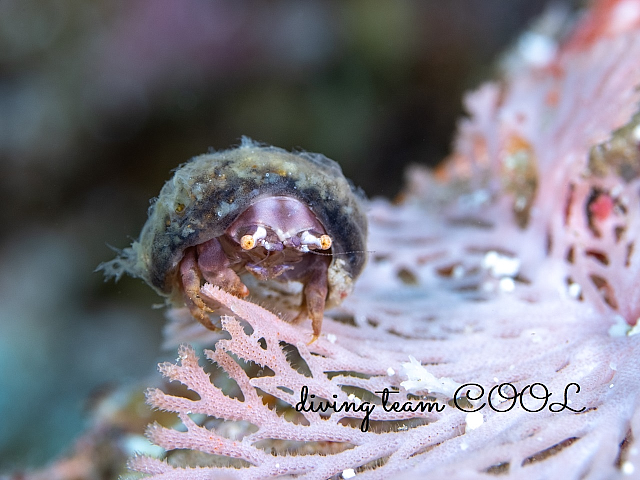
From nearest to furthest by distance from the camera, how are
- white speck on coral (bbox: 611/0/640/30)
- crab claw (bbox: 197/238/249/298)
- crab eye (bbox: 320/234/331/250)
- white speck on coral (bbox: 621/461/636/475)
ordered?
white speck on coral (bbox: 621/461/636/475), crab eye (bbox: 320/234/331/250), crab claw (bbox: 197/238/249/298), white speck on coral (bbox: 611/0/640/30)

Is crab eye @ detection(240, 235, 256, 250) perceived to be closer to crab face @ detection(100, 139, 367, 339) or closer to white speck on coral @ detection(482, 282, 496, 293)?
crab face @ detection(100, 139, 367, 339)

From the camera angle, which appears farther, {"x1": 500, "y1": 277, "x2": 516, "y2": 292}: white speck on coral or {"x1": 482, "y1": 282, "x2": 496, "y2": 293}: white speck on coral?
{"x1": 482, "y1": 282, "x2": 496, "y2": 293}: white speck on coral

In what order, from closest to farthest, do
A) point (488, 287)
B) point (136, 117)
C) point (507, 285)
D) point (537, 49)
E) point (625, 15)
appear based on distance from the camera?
1. point (507, 285)
2. point (488, 287)
3. point (625, 15)
4. point (537, 49)
5. point (136, 117)

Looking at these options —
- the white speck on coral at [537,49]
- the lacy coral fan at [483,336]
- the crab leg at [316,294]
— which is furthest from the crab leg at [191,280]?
the white speck on coral at [537,49]

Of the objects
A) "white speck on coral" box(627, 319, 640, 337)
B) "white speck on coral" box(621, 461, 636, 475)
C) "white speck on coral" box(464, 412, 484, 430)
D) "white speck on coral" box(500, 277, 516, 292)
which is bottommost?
"white speck on coral" box(621, 461, 636, 475)

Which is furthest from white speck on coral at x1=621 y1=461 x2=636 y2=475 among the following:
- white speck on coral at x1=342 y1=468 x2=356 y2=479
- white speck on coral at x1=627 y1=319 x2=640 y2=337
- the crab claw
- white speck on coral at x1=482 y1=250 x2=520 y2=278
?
the crab claw

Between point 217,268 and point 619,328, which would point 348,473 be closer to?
point 217,268

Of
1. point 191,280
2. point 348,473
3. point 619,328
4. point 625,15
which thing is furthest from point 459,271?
point 625,15

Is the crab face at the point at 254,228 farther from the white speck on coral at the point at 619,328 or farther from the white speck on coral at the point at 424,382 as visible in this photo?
the white speck on coral at the point at 619,328
